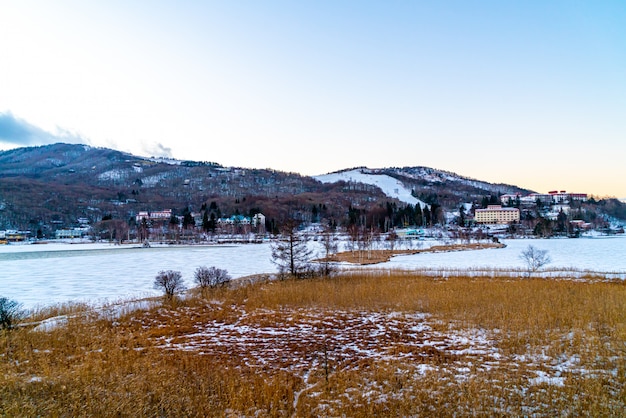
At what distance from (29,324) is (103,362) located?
20.4 feet

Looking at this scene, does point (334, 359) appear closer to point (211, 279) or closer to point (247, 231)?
point (211, 279)

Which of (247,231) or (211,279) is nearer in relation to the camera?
(211,279)

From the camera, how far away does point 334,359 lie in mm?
9523

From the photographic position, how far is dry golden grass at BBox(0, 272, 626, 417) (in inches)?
260

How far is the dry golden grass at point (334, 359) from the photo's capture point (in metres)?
6.61

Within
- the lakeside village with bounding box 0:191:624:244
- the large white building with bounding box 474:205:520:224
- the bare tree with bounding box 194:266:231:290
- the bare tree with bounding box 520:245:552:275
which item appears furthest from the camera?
the large white building with bounding box 474:205:520:224

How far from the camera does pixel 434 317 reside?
14.1 meters

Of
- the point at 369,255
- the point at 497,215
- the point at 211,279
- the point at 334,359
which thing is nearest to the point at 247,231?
the point at 369,255

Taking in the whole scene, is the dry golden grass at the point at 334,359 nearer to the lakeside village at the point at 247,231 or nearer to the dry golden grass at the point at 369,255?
the dry golden grass at the point at 369,255

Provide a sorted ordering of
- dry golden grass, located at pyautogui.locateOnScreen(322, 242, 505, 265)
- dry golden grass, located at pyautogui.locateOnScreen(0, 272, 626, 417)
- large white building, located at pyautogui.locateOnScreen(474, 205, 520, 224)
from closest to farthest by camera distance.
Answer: dry golden grass, located at pyautogui.locateOnScreen(0, 272, 626, 417)
dry golden grass, located at pyautogui.locateOnScreen(322, 242, 505, 265)
large white building, located at pyautogui.locateOnScreen(474, 205, 520, 224)

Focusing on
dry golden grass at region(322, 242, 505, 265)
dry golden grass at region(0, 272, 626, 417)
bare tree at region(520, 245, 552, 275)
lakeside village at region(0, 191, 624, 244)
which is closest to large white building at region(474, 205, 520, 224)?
lakeside village at region(0, 191, 624, 244)

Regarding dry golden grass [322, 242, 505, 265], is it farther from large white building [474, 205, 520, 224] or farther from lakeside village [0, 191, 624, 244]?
large white building [474, 205, 520, 224]

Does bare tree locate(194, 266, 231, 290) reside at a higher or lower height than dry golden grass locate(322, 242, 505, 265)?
higher

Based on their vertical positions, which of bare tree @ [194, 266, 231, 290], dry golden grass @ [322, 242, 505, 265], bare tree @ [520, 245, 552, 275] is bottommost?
dry golden grass @ [322, 242, 505, 265]
